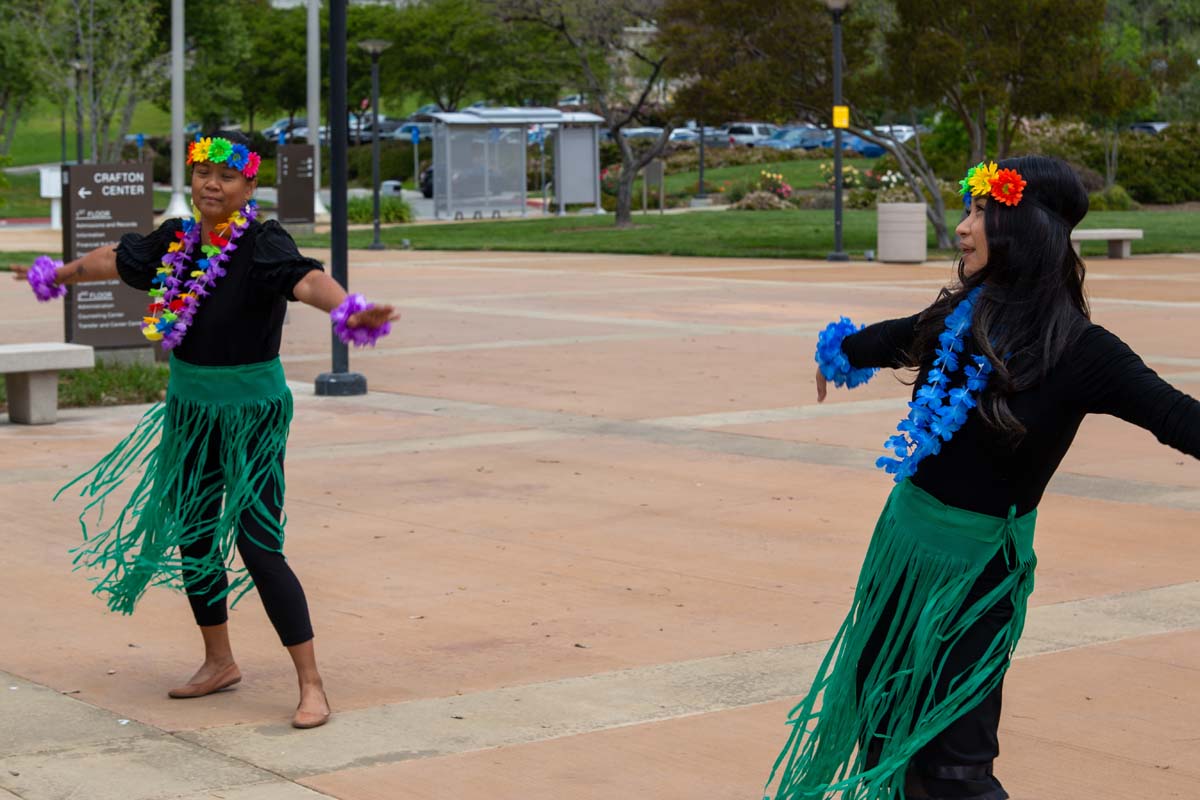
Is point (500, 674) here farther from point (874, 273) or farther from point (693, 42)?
point (693, 42)

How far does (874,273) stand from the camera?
25.8 m

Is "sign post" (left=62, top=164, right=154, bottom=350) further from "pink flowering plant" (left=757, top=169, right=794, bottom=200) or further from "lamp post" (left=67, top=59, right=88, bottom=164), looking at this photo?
"pink flowering plant" (left=757, top=169, right=794, bottom=200)

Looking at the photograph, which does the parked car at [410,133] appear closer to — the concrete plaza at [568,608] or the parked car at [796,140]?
the parked car at [796,140]

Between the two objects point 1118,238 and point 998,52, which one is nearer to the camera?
point 998,52

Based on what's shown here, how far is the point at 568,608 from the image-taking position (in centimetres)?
698

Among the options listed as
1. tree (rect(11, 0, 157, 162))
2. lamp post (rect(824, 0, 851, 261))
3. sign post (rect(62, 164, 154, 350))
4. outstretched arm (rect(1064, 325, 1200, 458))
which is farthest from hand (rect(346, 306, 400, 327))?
tree (rect(11, 0, 157, 162))

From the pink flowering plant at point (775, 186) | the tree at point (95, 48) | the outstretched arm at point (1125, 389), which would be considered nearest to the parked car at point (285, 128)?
the tree at point (95, 48)

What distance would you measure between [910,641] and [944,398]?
519 millimetres

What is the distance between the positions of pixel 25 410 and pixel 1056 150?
41.4m

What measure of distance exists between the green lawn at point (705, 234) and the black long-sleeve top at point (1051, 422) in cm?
2620

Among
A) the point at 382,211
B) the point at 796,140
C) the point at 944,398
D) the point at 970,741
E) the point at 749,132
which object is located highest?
the point at 749,132

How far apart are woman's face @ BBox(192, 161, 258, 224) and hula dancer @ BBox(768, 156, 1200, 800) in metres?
2.61

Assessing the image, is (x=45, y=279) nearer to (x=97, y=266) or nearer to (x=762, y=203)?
(x=97, y=266)

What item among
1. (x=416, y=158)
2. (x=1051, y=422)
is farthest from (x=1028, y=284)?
(x=416, y=158)
